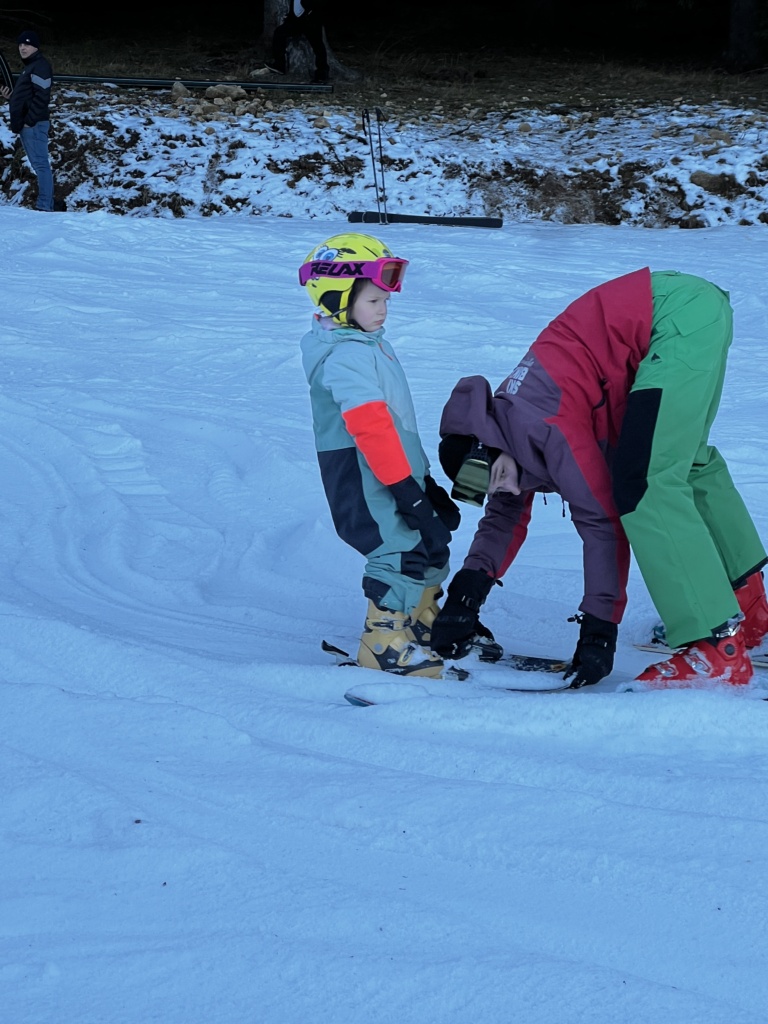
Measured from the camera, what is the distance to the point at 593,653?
2.93 meters

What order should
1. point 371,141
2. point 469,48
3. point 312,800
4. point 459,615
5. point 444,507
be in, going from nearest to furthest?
point 312,800 < point 459,615 < point 444,507 < point 371,141 < point 469,48

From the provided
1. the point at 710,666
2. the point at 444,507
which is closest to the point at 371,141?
the point at 444,507

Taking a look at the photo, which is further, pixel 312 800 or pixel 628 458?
pixel 628 458

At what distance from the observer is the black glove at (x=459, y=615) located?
10.4 feet

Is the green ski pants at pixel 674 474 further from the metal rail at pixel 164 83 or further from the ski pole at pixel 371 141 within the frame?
the metal rail at pixel 164 83

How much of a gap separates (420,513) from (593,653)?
595 millimetres

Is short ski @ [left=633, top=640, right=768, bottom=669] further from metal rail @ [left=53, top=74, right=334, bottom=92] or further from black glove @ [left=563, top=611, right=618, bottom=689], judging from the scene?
metal rail @ [left=53, top=74, right=334, bottom=92]

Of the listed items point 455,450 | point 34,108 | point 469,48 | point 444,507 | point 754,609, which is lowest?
point 754,609

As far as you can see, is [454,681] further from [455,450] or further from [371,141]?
[371,141]

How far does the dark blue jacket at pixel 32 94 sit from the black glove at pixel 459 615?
31.0 feet

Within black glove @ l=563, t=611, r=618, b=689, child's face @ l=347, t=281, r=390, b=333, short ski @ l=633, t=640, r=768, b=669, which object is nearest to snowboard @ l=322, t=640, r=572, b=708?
black glove @ l=563, t=611, r=618, b=689

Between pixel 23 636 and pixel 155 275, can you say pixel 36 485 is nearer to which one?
pixel 23 636

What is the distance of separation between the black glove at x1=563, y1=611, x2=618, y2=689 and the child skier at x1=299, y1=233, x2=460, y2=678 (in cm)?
42

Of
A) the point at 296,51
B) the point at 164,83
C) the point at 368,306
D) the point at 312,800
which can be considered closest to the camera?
the point at 312,800
